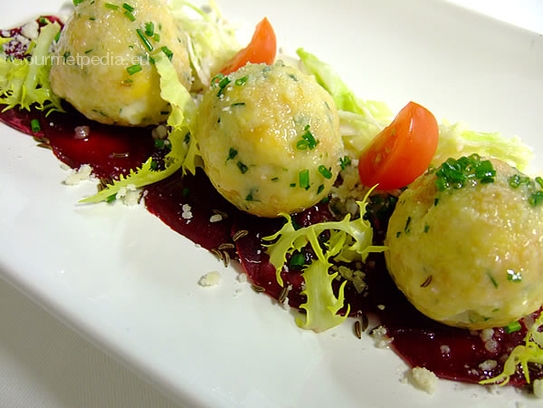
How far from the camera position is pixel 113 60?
2.28 metres

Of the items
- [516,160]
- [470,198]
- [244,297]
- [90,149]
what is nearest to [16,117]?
[90,149]

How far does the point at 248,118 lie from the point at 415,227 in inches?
27.6

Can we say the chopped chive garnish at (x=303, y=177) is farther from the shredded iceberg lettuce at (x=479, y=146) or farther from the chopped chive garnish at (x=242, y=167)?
the shredded iceberg lettuce at (x=479, y=146)

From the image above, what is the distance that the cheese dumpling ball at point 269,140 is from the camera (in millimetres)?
1983

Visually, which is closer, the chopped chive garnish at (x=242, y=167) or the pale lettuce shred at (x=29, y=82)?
the chopped chive garnish at (x=242, y=167)

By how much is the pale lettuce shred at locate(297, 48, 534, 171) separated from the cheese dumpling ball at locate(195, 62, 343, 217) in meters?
0.44

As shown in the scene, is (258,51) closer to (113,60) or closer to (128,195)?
(113,60)

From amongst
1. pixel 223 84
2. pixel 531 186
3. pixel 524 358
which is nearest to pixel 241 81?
pixel 223 84

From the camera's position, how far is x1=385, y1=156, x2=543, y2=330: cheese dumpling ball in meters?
1.74

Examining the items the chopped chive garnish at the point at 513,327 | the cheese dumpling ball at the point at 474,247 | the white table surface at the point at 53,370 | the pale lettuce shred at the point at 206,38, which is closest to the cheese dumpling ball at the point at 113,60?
the pale lettuce shred at the point at 206,38

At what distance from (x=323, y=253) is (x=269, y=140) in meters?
0.49

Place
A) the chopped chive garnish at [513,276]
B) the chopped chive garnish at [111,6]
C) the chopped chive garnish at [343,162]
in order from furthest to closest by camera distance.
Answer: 1. the chopped chive garnish at [111,6]
2. the chopped chive garnish at [343,162]
3. the chopped chive garnish at [513,276]

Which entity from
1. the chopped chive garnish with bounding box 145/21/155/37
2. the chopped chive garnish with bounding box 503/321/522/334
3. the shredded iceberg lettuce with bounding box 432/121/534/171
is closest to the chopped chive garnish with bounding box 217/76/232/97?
the chopped chive garnish with bounding box 145/21/155/37

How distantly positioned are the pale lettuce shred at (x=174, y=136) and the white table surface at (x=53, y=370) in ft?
1.93
